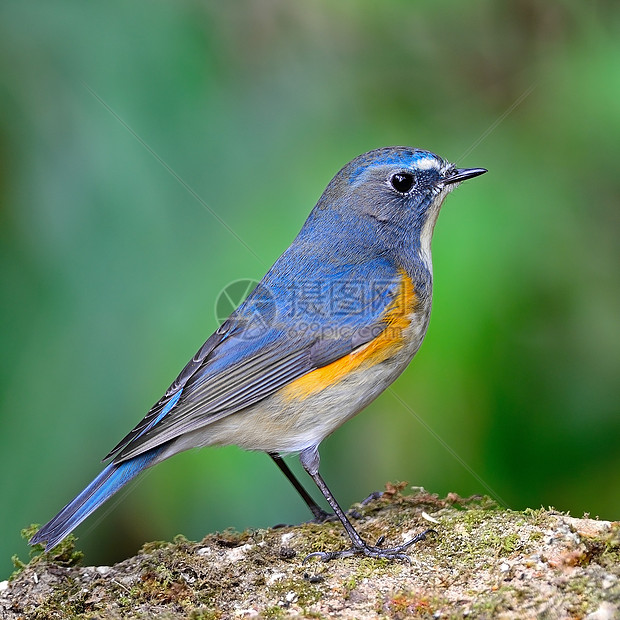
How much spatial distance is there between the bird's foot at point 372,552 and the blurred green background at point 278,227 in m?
0.68

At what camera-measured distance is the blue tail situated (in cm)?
346

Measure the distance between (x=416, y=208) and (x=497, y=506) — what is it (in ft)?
5.33

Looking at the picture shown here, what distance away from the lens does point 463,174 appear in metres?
4.32

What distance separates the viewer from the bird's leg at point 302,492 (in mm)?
4430

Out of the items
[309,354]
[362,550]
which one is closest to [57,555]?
[362,550]

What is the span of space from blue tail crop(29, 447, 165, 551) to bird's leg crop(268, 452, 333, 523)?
824mm

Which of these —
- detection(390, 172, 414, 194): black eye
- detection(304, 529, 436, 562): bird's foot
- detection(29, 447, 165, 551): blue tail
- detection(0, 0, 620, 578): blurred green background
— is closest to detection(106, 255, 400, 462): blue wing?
detection(29, 447, 165, 551): blue tail

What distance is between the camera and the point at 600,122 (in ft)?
14.4

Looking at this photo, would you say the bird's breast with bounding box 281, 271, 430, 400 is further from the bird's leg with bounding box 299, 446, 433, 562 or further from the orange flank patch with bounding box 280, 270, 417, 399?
the bird's leg with bounding box 299, 446, 433, 562

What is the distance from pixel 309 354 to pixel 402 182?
3.76 feet

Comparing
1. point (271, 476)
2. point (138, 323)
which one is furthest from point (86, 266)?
point (271, 476)

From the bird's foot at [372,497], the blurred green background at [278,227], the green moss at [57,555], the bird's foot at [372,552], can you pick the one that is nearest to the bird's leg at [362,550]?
the bird's foot at [372,552]

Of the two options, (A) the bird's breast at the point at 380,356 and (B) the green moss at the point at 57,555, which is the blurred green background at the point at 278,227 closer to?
(A) the bird's breast at the point at 380,356

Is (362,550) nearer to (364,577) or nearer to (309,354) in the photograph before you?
(364,577)
